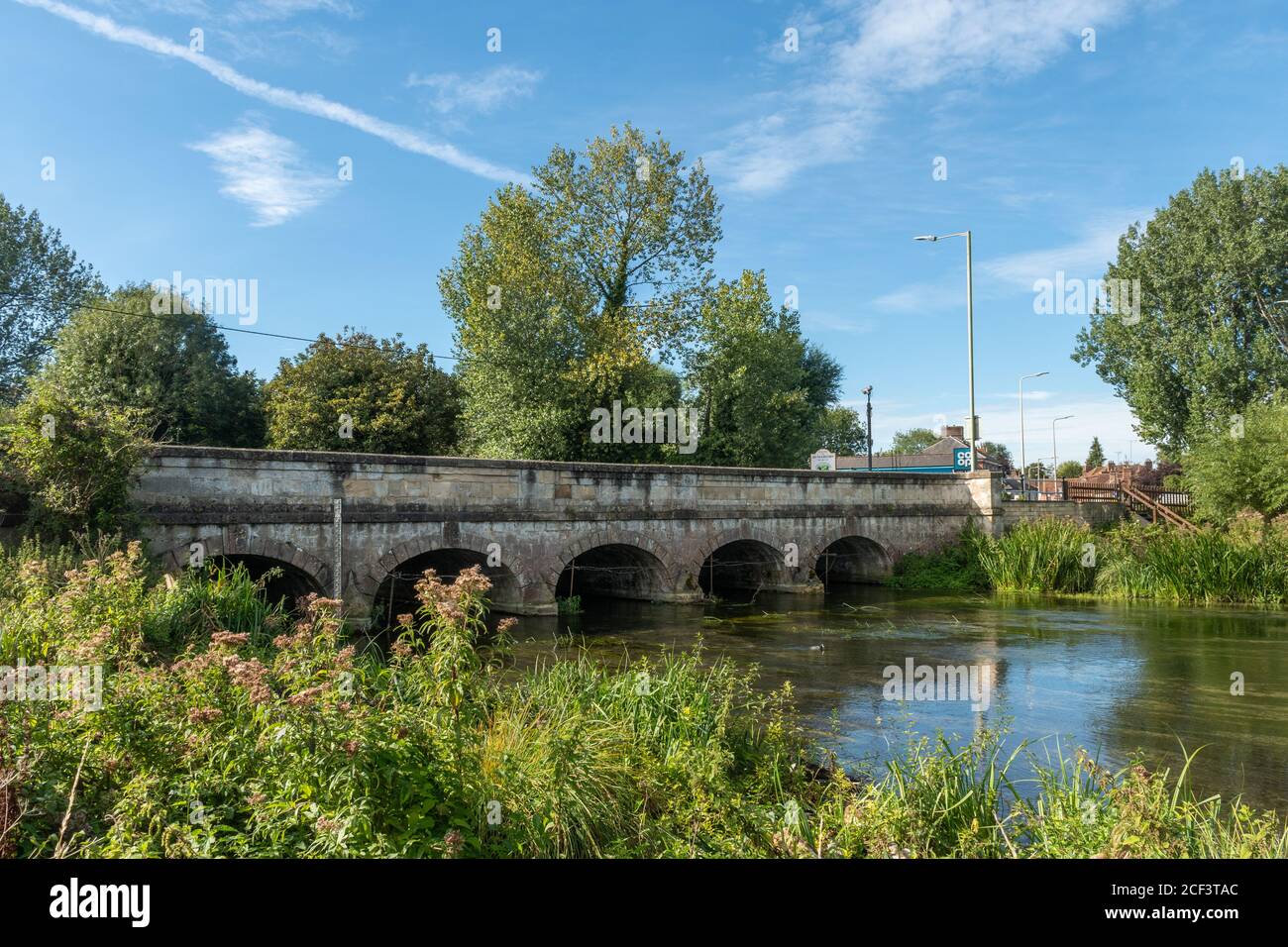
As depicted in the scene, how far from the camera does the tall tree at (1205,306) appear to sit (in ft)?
93.8

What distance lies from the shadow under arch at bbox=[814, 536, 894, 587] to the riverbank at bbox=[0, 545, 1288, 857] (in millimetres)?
14820

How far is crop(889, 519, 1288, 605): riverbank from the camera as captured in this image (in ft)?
58.4

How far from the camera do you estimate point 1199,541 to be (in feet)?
61.3

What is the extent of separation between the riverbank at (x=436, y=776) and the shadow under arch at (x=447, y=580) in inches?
318

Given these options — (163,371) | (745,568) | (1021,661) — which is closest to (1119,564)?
(745,568)

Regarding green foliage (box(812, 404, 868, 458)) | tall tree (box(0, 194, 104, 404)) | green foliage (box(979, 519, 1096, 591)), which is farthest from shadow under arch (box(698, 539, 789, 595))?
green foliage (box(812, 404, 868, 458))

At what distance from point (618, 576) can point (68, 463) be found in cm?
1184

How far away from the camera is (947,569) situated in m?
21.7

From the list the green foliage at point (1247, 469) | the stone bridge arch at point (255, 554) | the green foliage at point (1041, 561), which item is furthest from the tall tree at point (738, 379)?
the stone bridge arch at point (255, 554)

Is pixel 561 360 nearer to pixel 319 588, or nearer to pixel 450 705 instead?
pixel 319 588

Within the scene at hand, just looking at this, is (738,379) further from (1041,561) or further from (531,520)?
(531,520)

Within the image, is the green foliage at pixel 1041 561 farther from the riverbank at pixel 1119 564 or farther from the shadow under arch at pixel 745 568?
the shadow under arch at pixel 745 568

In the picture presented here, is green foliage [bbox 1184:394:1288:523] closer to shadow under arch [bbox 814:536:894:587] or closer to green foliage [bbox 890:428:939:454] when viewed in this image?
shadow under arch [bbox 814:536:894:587]
